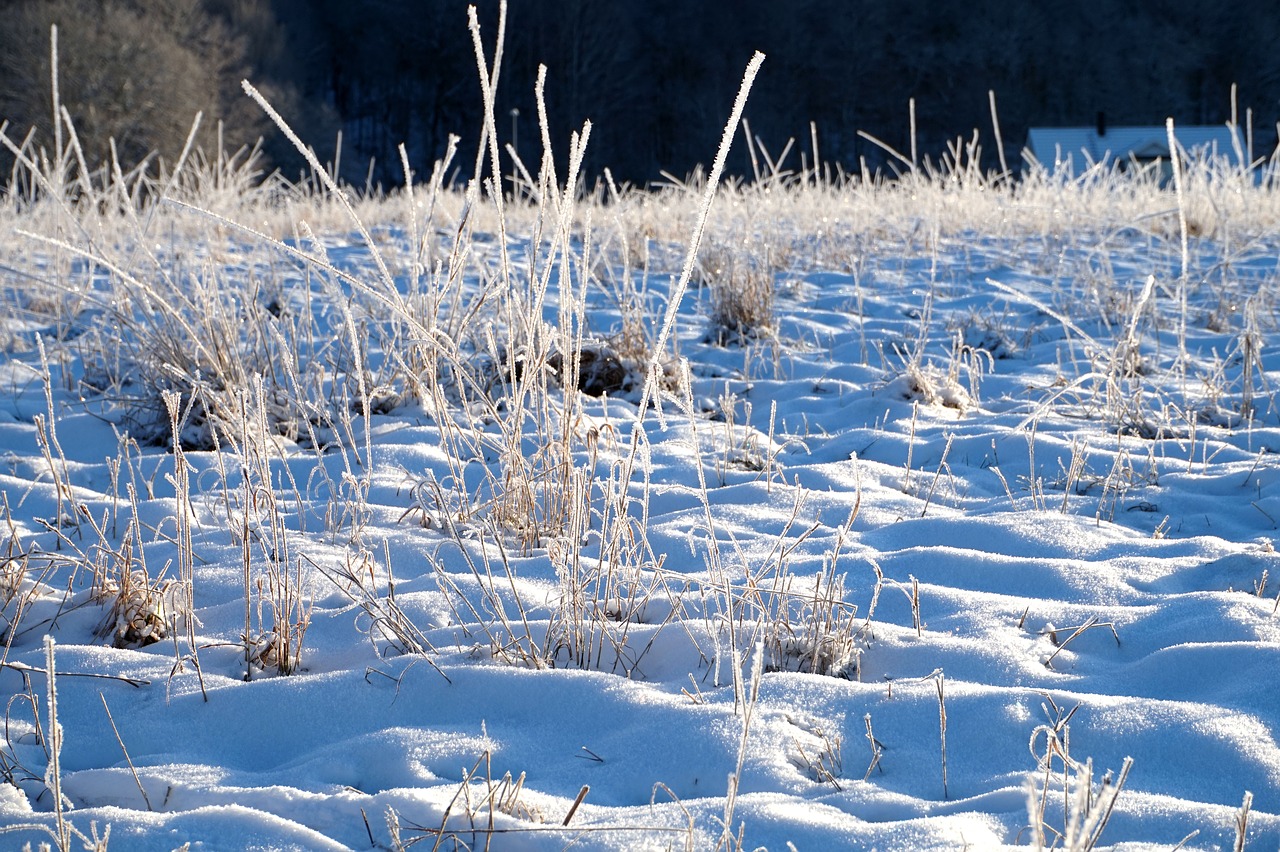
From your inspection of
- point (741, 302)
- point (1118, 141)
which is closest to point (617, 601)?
point (741, 302)

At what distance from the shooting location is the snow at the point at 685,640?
132 cm

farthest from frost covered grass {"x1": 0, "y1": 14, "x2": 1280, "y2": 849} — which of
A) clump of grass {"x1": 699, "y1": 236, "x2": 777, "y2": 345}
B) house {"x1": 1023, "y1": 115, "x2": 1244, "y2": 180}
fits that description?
house {"x1": 1023, "y1": 115, "x2": 1244, "y2": 180}

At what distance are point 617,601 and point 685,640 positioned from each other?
171mm

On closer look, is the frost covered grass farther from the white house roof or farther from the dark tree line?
the dark tree line

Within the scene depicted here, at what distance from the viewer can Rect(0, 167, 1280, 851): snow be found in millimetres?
1320

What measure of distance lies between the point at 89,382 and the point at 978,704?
3.25m

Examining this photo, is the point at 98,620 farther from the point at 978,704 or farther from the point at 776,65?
the point at 776,65

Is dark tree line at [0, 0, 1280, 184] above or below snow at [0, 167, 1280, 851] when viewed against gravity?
above

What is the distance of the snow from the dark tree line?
31.0m

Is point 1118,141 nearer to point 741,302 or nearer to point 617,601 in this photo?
point 741,302

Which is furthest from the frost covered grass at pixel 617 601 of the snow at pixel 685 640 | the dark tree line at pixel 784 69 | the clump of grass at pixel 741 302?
the dark tree line at pixel 784 69

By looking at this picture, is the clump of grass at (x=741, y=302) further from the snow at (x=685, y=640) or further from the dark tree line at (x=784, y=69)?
the dark tree line at (x=784, y=69)

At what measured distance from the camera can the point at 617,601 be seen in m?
1.91

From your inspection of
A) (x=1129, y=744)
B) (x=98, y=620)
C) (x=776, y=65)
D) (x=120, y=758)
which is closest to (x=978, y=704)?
(x=1129, y=744)
